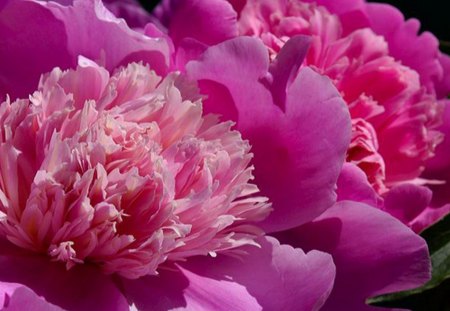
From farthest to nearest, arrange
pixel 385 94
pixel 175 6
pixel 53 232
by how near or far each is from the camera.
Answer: pixel 385 94 < pixel 175 6 < pixel 53 232

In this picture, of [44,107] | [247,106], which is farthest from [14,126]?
[247,106]

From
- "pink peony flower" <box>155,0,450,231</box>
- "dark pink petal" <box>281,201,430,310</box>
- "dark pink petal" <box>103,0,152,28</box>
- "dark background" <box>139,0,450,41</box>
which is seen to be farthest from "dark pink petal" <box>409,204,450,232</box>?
"dark background" <box>139,0,450,41</box>

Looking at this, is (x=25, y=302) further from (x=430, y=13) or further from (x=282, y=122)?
(x=430, y=13)

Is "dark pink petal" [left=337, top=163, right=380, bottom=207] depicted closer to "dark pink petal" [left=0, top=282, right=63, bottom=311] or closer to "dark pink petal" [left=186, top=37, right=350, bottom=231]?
"dark pink petal" [left=186, top=37, right=350, bottom=231]

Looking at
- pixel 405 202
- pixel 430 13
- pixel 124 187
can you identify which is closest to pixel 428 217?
pixel 405 202

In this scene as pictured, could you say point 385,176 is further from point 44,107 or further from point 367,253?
point 44,107

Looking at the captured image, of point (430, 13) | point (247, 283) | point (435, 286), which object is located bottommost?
point (430, 13)
